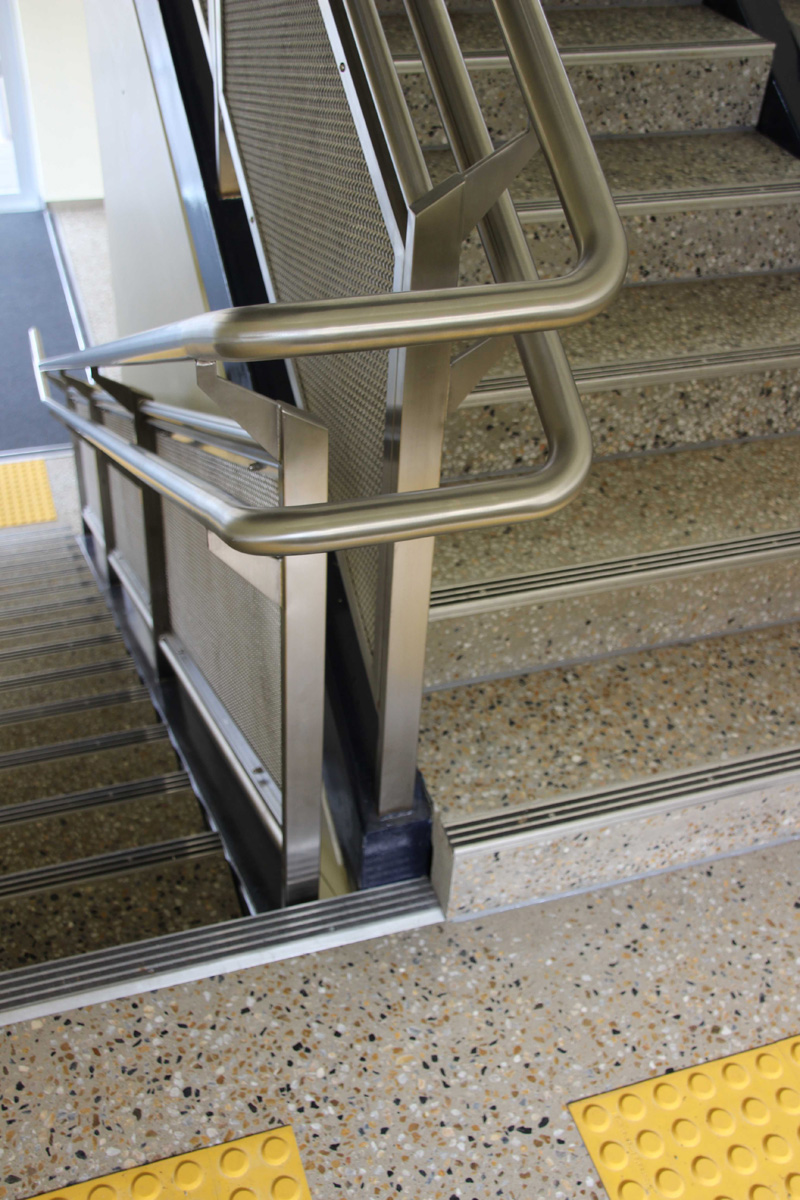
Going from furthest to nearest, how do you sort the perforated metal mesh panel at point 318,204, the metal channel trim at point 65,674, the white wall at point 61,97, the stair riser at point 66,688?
the white wall at point 61,97 < the metal channel trim at point 65,674 < the stair riser at point 66,688 < the perforated metal mesh panel at point 318,204

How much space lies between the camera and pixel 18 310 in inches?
302

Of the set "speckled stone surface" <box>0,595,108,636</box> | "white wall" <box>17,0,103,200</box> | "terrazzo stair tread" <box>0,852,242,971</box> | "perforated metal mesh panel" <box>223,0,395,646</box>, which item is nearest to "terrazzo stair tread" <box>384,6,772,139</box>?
"perforated metal mesh panel" <box>223,0,395,646</box>

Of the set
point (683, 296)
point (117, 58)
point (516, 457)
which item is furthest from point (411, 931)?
point (117, 58)

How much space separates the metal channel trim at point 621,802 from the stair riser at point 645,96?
1452 millimetres

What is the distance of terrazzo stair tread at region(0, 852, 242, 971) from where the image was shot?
162 centimetres

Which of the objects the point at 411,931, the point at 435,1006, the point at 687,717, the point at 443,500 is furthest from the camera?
the point at 687,717

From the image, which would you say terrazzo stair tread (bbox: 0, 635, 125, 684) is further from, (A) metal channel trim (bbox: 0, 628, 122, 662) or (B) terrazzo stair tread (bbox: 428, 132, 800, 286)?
(B) terrazzo stair tread (bbox: 428, 132, 800, 286)

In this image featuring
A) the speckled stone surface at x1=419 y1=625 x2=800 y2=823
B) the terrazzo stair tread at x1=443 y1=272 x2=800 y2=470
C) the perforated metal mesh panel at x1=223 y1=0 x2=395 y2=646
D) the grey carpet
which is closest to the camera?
the perforated metal mesh panel at x1=223 y1=0 x2=395 y2=646

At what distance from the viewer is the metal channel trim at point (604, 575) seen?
1.61 meters

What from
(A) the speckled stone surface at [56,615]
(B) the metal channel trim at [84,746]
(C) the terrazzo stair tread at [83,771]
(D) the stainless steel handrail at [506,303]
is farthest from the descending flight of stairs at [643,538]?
(A) the speckled stone surface at [56,615]

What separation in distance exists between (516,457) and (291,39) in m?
0.83

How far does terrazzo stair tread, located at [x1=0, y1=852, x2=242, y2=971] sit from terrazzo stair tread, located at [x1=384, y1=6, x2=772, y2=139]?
5.36 ft

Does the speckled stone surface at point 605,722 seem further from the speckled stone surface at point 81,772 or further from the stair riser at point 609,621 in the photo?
the speckled stone surface at point 81,772

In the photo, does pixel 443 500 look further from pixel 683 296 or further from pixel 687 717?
pixel 683 296
